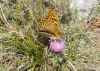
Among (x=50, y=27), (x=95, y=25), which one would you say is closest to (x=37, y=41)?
(x=50, y=27)

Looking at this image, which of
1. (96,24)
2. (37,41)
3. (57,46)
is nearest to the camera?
(57,46)

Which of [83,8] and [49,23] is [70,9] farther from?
[49,23]

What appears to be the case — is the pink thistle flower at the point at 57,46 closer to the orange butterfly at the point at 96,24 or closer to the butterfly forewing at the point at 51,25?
the butterfly forewing at the point at 51,25

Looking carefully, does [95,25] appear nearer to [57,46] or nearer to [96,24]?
[96,24]

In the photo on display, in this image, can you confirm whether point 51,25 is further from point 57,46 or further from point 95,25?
point 95,25

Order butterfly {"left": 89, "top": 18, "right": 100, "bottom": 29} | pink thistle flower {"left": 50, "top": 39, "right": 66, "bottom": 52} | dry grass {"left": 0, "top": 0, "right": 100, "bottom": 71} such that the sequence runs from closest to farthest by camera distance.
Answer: pink thistle flower {"left": 50, "top": 39, "right": 66, "bottom": 52} → dry grass {"left": 0, "top": 0, "right": 100, "bottom": 71} → butterfly {"left": 89, "top": 18, "right": 100, "bottom": 29}

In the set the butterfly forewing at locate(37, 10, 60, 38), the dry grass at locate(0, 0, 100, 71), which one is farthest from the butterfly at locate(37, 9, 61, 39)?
the dry grass at locate(0, 0, 100, 71)

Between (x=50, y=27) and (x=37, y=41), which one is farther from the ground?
(x=50, y=27)

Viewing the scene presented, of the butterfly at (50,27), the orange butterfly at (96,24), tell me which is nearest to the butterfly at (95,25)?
the orange butterfly at (96,24)

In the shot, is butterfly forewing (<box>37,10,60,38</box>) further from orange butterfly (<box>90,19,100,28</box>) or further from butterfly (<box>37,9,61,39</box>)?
orange butterfly (<box>90,19,100,28</box>)

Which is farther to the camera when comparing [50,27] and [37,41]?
[37,41]

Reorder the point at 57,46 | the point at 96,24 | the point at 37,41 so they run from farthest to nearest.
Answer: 1. the point at 96,24
2. the point at 37,41
3. the point at 57,46

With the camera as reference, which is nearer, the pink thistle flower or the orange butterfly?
the pink thistle flower
